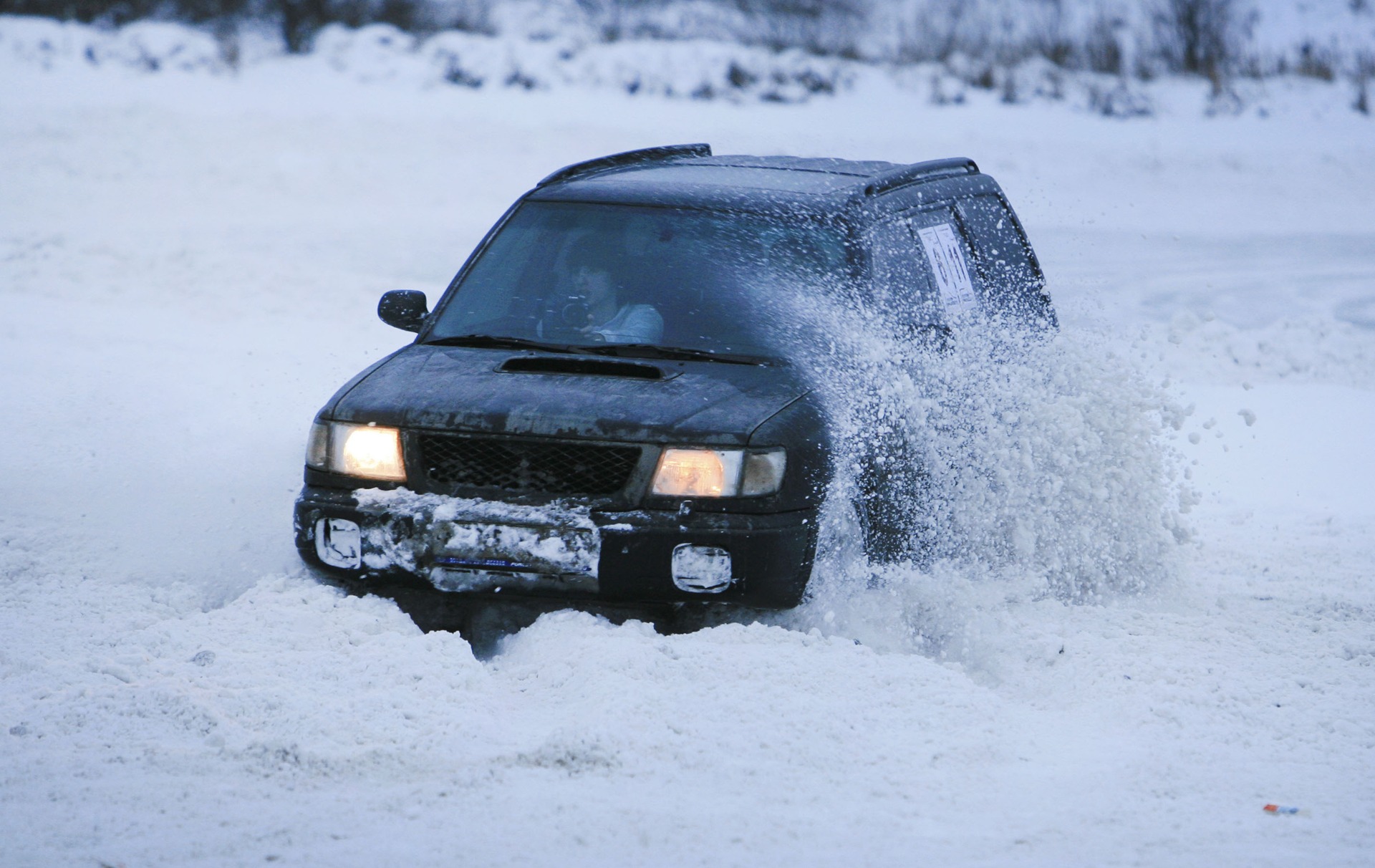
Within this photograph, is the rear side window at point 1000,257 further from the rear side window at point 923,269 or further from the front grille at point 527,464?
the front grille at point 527,464

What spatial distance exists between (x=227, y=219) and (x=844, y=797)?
46.2 feet

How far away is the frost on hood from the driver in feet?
2.86

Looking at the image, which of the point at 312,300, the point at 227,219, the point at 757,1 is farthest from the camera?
the point at 757,1

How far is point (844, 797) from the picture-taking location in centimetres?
371

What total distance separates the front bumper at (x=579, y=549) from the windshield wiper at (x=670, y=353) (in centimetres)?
67

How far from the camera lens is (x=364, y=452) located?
4750mm

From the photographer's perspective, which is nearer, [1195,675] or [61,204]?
[1195,675]

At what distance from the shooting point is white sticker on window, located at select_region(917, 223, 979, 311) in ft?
19.0

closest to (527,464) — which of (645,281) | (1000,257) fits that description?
(645,281)

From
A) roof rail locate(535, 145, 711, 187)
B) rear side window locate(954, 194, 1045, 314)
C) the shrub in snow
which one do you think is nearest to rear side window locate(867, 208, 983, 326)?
rear side window locate(954, 194, 1045, 314)

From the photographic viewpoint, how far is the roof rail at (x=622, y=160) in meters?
6.22

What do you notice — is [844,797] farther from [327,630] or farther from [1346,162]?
[1346,162]

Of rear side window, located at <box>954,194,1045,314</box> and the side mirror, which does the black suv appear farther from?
rear side window, located at <box>954,194,1045,314</box>

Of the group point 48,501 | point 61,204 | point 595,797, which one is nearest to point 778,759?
point 595,797
